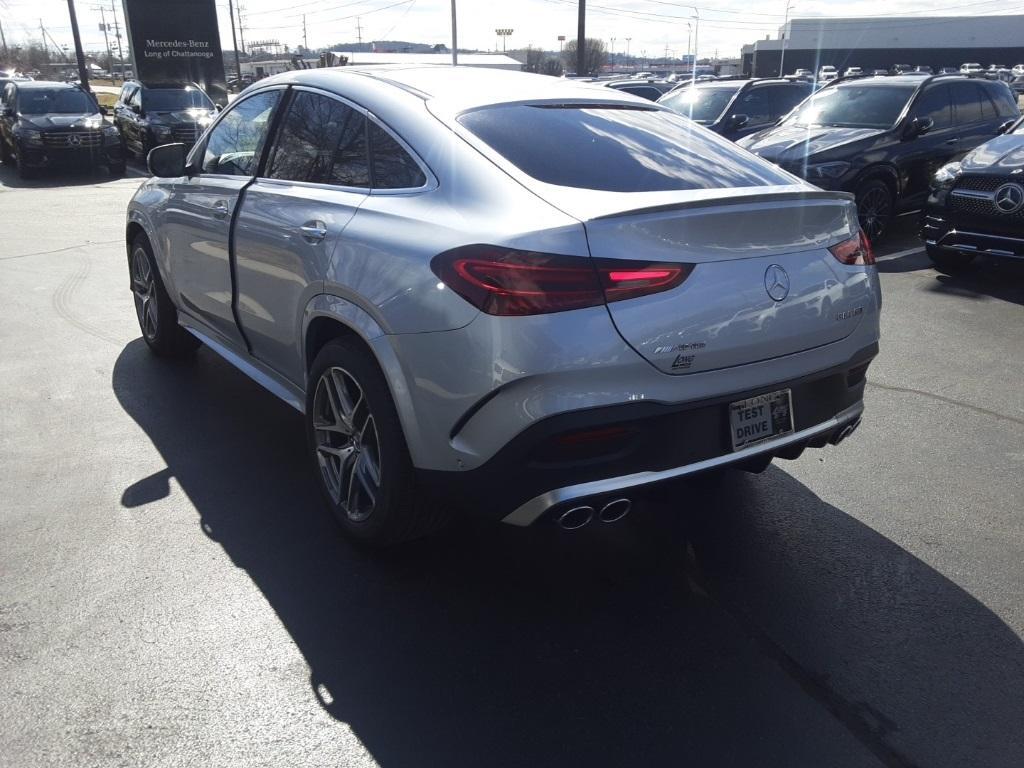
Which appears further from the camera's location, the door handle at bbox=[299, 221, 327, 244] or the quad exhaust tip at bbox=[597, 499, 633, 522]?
the door handle at bbox=[299, 221, 327, 244]

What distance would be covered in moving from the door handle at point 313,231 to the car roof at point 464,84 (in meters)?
0.63

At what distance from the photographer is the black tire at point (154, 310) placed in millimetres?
5574

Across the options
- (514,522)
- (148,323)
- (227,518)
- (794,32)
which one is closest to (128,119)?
(148,323)

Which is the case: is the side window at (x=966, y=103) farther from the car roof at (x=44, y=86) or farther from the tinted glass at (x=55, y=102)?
the car roof at (x=44, y=86)

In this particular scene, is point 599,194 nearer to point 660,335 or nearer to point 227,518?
point 660,335

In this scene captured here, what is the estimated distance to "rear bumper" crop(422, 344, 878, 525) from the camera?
264 cm

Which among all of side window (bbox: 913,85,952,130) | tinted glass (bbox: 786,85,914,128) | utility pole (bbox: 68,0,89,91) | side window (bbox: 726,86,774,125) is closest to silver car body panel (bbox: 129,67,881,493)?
tinted glass (bbox: 786,85,914,128)

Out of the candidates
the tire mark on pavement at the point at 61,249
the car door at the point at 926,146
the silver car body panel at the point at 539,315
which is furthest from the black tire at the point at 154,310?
the car door at the point at 926,146

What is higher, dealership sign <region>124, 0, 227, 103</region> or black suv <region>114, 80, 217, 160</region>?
dealership sign <region>124, 0, 227, 103</region>

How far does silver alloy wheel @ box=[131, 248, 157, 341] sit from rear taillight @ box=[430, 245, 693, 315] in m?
3.64

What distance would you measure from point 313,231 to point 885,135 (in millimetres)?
7905

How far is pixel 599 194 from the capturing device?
9.39 feet

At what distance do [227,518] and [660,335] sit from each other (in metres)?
2.07

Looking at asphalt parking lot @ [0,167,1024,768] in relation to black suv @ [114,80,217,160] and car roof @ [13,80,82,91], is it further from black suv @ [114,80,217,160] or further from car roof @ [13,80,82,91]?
car roof @ [13,80,82,91]
